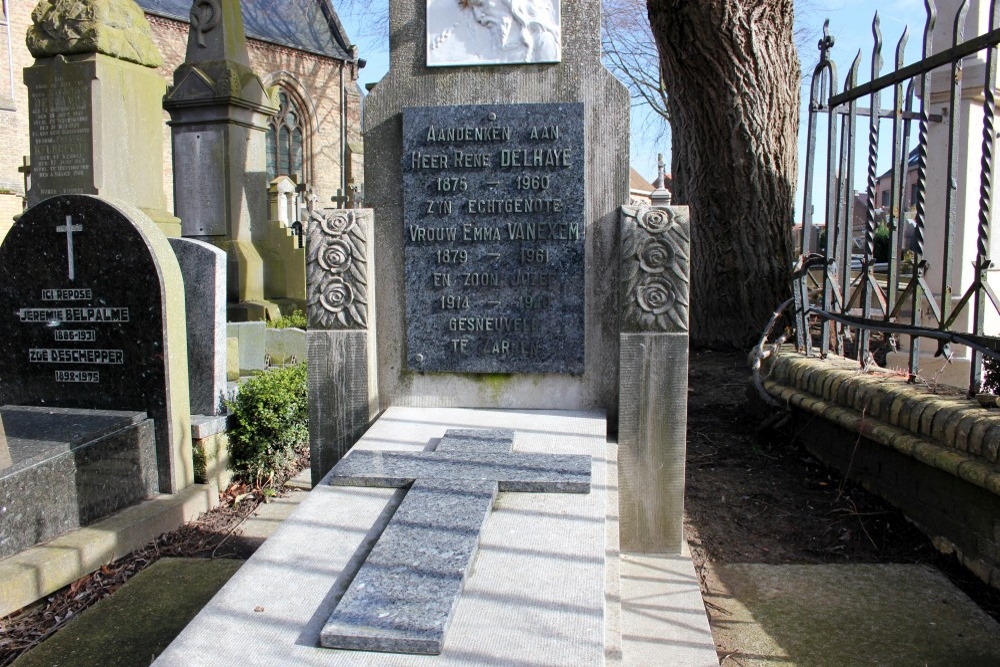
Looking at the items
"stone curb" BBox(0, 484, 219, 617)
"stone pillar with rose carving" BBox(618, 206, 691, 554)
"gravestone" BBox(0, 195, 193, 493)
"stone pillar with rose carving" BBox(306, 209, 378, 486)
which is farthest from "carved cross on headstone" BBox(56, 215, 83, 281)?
"stone pillar with rose carving" BBox(618, 206, 691, 554)

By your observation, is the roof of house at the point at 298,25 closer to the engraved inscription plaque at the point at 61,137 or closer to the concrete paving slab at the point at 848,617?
the engraved inscription plaque at the point at 61,137

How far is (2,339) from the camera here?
188 inches

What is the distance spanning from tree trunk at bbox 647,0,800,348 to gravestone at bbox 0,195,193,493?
16.4ft

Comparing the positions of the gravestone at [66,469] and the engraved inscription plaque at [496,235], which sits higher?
the engraved inscription plaque at [496,235]

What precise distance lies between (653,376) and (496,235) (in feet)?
3.36

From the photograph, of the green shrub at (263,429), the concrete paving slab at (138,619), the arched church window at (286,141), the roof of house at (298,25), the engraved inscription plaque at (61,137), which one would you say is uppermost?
the roof of house at (298,25)

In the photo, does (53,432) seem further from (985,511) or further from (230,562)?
(985,511)

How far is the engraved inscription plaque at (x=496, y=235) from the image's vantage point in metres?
3.72

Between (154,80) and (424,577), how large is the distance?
963 cm

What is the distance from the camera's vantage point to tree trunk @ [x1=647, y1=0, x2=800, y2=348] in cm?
699

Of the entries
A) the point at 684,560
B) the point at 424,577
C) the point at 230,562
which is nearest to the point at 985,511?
the point at 684,560

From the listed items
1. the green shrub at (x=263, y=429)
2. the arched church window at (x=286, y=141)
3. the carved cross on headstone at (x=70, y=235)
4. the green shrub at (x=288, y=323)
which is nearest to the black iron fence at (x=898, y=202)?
the green shrub at (x=263, y=429)

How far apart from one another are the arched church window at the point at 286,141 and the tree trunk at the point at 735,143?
22.7 metres

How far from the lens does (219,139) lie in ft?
36.2
